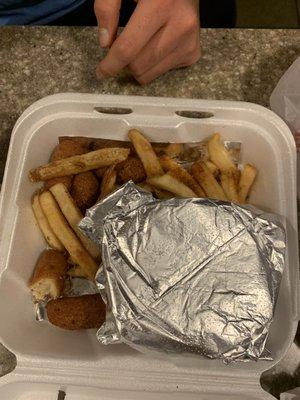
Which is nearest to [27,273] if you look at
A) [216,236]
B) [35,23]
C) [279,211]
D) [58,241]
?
[58,241]

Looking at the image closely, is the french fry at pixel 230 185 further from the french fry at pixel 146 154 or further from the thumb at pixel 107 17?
the thumb at pixel 107 17

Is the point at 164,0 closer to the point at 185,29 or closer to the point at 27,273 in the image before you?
the point at 185,29

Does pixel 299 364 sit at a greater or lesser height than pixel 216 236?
lesser

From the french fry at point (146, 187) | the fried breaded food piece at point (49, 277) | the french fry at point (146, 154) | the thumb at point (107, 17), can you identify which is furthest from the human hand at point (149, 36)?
the fried breaded food piece at point (49, 277)

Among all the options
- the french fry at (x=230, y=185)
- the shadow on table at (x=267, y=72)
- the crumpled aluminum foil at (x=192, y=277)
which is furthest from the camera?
the shadow on table at (x=267, y=72)

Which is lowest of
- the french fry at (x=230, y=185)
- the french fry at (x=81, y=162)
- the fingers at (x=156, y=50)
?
the french fry at (x=230, y=185)

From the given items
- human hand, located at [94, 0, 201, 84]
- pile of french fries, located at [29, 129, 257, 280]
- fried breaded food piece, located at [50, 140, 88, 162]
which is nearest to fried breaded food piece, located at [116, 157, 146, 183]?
pile of french fries, located at [29, 129, 257, 280]
